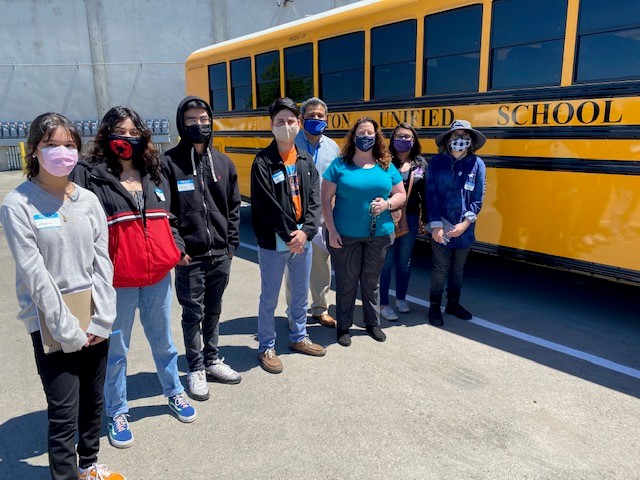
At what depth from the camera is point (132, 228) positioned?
260 centimetres

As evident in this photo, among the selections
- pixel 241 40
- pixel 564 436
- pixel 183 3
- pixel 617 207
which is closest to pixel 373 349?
pixel 564 436

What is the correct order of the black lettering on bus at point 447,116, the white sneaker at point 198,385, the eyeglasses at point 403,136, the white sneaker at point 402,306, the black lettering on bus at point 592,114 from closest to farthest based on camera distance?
the white sneaker at point 198,385 → the black lettering on bus at point 592,114 → the eyeglasses at point 403,136 → the white sneaker at point 402,306 → the black lettering on bus at point 447,116

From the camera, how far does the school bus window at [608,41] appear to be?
375cm

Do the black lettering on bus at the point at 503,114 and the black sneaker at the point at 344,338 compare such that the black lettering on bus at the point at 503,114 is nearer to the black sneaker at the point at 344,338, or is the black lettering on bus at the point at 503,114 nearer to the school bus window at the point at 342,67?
the school bus window at the point at 342,67

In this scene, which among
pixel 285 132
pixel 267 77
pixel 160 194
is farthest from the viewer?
pixel 267 77

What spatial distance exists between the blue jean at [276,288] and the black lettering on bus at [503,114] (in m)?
2.23

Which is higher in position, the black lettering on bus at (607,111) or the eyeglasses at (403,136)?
the black lettering on bus at (607,111)

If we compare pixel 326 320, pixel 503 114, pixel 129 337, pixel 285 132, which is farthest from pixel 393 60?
pixel 129 337

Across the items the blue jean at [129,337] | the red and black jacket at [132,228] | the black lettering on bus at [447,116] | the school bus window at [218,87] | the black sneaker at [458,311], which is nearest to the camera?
the red and black jacket at [132,228]

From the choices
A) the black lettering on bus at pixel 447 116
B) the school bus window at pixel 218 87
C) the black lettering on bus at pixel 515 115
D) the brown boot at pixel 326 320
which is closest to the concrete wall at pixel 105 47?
the school bus window at pixel 218 87

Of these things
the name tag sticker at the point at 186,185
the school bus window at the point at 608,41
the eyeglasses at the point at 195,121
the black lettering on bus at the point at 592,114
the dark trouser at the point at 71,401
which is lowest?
the dark trouser at the point at 71,401

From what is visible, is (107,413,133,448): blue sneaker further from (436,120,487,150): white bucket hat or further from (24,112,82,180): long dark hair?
(436,120,487,150): white bucket hat

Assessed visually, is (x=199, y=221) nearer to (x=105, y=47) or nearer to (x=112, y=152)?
(x=112, y=152)

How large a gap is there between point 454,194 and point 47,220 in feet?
9.92
